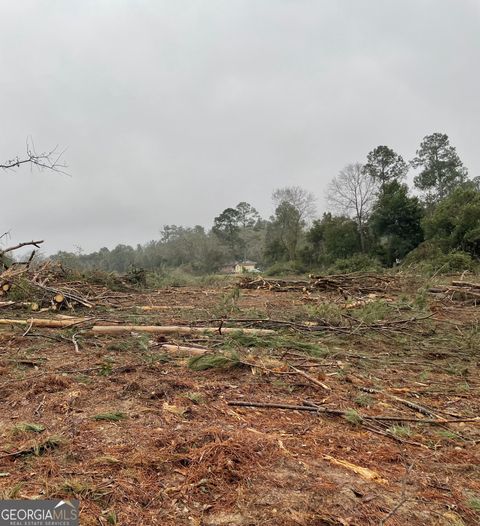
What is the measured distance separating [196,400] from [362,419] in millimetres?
1363

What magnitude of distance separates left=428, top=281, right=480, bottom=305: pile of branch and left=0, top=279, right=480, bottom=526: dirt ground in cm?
514

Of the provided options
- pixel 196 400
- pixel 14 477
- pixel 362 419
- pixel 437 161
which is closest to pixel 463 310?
pixel 362 419

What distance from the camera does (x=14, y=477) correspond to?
233 centimetres

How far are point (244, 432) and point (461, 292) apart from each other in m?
9.96

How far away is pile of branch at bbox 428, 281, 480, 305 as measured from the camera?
10.6 metres

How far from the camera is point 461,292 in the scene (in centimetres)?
1098

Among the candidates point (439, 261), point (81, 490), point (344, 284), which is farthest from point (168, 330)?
point (439, 261)

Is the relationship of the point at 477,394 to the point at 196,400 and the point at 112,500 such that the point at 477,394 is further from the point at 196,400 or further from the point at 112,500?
the point at 112,500

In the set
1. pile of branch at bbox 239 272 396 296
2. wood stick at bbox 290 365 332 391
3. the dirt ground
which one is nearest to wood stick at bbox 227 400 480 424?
the dirt ground

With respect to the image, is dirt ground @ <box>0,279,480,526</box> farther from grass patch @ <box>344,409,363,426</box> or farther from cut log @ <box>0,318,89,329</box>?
cut log @ <box>0,318,89,329</box>

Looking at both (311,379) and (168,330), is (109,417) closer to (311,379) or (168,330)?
(311,379)

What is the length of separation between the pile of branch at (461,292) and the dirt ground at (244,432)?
514cm

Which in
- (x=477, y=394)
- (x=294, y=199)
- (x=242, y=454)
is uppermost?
(x=294, y=199)

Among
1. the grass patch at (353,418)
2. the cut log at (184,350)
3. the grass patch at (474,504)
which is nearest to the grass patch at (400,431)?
the grass patch at (353,418)
